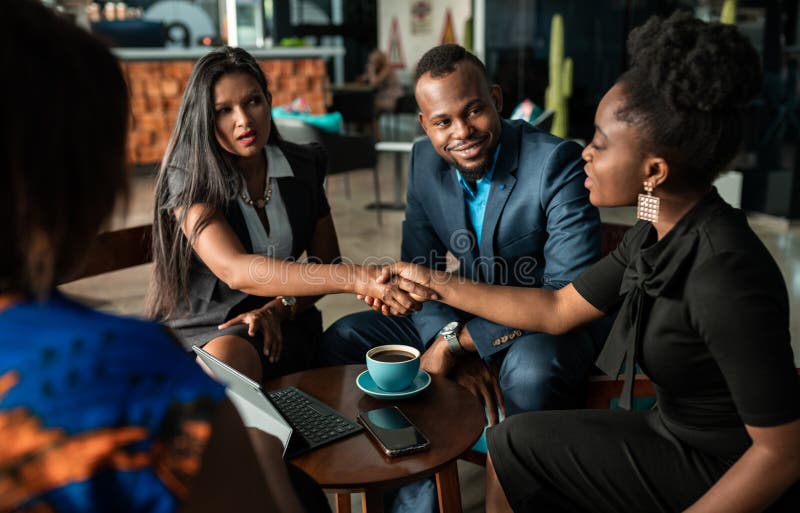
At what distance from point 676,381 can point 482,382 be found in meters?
0.69

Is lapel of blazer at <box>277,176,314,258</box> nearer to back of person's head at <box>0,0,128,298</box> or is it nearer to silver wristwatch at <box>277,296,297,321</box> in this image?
silver wristwatch at <box>277,296,297,321</box>

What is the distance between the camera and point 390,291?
6.13ft

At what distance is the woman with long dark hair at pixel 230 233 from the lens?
1928 mm

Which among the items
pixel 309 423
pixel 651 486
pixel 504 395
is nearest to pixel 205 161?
pixel 309 423

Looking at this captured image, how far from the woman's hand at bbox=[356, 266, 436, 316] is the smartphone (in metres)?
0.44

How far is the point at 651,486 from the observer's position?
1.27 meters

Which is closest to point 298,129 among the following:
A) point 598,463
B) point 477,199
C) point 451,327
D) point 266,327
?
point 477,199

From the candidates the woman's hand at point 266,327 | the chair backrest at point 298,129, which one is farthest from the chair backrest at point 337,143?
the woman's hand at point 266,327

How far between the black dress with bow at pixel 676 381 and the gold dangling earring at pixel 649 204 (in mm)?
50

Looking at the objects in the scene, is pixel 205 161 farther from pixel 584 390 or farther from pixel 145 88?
pixel 145 88

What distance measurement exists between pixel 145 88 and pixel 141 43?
105cm

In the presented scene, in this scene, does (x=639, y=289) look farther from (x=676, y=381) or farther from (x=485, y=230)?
(x=485, y=230)

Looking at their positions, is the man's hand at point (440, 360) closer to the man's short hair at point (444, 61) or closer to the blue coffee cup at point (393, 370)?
the blue coffee cup at point (393, 370)

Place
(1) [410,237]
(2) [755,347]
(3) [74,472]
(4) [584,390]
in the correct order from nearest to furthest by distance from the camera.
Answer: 1. (3) [74,472]
2. (2) [755,347]
3. (4) [584,390]
4. (1) [410,237]
